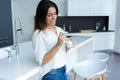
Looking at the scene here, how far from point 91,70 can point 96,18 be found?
174 inches

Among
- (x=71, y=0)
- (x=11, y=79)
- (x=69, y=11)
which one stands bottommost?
(x=11, y=79)

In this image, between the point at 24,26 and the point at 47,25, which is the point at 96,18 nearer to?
the point at 24,26

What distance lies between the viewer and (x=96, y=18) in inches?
242

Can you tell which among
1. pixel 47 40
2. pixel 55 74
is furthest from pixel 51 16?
pixel 55 74

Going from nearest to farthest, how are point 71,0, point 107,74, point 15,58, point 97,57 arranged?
point 15,58 < point 97,57 < point 107,74 < point 71,0

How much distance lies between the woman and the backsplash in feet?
15.1

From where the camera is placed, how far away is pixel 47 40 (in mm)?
1338

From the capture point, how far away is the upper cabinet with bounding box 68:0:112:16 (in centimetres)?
565

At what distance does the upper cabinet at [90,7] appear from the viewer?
565cm

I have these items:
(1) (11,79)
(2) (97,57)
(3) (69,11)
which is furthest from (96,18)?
(1) (11,79)

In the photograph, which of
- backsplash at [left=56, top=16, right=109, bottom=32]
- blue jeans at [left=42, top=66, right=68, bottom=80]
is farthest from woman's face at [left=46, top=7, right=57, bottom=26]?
backsplash at [left=56, top=16, right=109, bottom=32]

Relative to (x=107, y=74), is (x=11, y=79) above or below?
above

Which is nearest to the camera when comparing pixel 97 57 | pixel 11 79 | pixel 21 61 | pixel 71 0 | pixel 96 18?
pixel 11 79

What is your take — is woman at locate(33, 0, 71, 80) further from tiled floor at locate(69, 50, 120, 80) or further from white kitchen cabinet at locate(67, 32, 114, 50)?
white kitchen cabinet at locate(67, 32, 114, 50)
